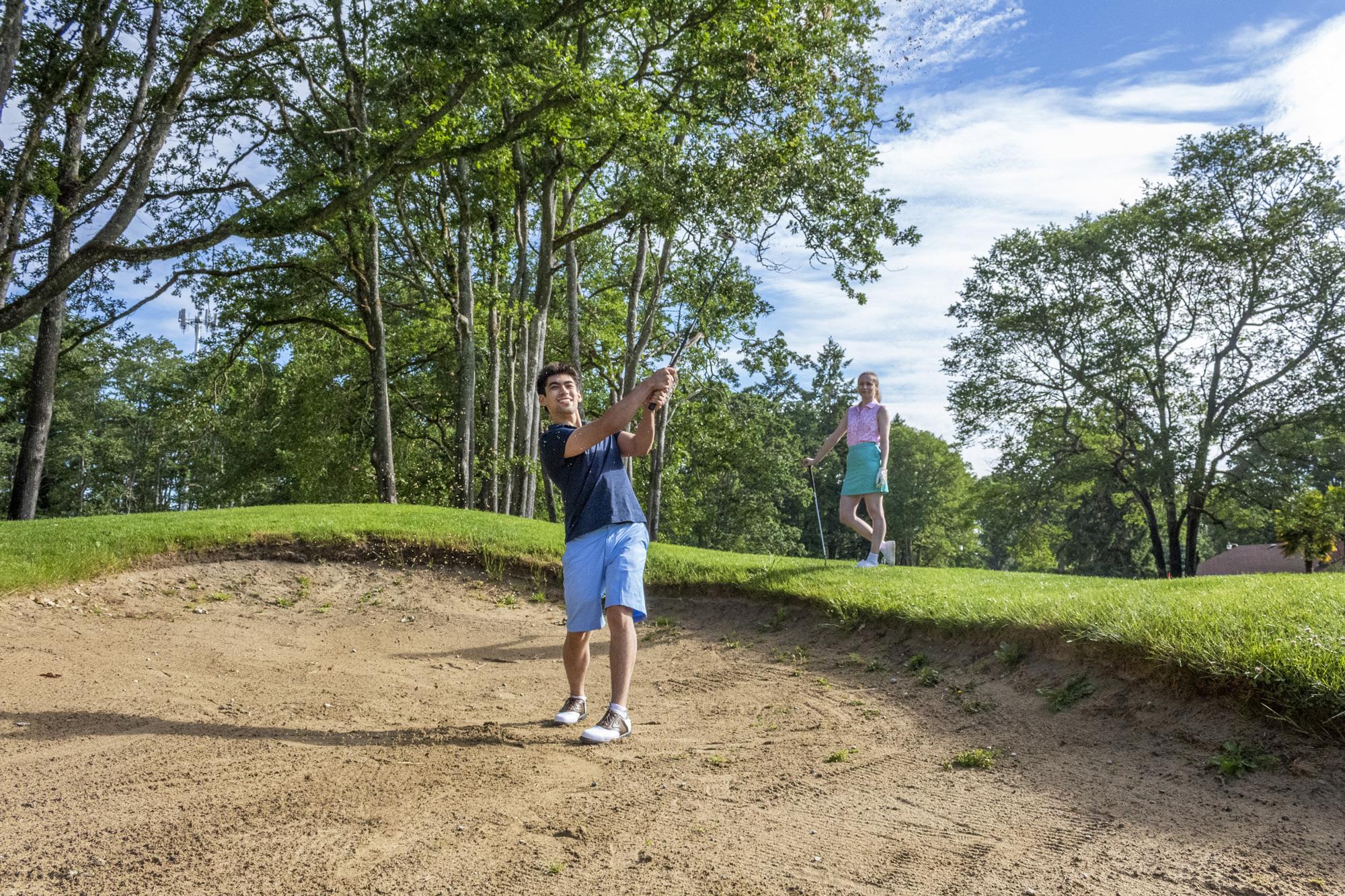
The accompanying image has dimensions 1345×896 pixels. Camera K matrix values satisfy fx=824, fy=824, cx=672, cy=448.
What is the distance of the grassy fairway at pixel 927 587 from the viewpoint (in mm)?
4734

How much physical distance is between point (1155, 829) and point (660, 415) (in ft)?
82.4

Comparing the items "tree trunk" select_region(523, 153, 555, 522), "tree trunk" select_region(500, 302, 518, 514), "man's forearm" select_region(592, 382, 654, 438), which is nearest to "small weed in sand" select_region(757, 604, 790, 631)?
"man's forearm" select_region(592, 382, 654, 438)

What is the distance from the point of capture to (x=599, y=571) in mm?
5328

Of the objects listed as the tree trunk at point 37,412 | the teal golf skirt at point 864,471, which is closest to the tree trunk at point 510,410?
the tree trunk at point 37,412

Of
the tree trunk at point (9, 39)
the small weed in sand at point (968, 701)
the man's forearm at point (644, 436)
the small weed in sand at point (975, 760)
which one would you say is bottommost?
the small weed in sand at point (975, 760)

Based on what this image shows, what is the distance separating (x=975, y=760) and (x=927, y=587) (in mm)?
4288

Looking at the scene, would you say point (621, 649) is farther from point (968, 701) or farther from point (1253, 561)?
point (1253, 561)

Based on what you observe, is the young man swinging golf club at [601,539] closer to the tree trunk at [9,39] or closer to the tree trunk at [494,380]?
the tree trunk at [9,39]

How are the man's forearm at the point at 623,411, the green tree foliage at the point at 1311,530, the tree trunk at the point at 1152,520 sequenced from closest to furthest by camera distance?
the man's forearm at the point at 623,411, the green tree foliage at the point at 1311,530, the tree trunk at the point at 1152,520

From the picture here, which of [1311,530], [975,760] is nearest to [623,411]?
[975,760]

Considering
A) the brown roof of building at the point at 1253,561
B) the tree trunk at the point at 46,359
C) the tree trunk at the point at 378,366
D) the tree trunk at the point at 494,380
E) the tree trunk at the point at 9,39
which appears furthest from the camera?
the brown roof of building at the point at 1253,561

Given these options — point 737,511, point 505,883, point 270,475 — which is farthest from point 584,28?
point 737,511

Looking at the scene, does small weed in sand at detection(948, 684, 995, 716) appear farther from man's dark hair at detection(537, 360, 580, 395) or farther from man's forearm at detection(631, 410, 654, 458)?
man's dark hair at detection(537, 360, 580, 395)

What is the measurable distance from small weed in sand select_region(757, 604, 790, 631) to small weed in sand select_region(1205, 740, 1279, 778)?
17.1 ft
